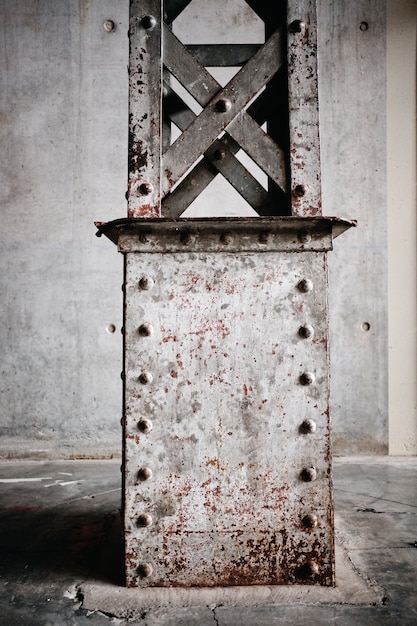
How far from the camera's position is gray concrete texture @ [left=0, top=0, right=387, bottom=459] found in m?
4.74

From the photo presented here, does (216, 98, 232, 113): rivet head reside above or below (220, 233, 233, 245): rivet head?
above

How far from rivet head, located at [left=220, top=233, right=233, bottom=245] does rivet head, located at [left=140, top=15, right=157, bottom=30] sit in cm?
95

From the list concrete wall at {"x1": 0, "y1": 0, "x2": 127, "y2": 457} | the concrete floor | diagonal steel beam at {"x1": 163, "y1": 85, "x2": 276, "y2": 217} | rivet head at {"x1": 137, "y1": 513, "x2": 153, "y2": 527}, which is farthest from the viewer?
concrete wall at {"x1": 0, "y1": 0, "x2": 127, "y2": 457}

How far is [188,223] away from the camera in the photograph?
1975mm

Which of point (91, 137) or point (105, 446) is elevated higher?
point (91, 137)

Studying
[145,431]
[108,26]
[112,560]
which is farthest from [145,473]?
[108,26]

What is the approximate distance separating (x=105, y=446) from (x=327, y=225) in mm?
3552

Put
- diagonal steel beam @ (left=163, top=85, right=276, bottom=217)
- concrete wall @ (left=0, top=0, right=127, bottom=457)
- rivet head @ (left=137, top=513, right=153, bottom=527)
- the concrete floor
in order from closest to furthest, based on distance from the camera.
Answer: the concrete floor
rivet head @ (left=137, top=513, right=153, bottom=527)
diagonal steel beam @ (left=163, top=85, right=276, bottom=217)
concrete wall @ (left=0, top=0, right=127, bottom=457)

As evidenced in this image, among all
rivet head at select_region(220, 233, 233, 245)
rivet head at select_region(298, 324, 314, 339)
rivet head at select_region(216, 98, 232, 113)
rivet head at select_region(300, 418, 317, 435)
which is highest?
rivet head at select_region(216, 98, 232, 113)

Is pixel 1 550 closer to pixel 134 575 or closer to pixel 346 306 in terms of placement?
pixel 134 575

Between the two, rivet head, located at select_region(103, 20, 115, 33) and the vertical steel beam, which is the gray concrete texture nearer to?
rivet head, located at select_region(103, 20, 115, 33)

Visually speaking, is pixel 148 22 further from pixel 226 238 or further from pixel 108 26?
pixel 108 26

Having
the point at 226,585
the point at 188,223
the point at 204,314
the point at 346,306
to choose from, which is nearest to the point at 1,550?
the point at 226,585

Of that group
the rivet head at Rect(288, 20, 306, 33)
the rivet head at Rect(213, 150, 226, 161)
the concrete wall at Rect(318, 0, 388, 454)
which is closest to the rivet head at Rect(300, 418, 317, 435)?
the rivet head at Rect(213, 150, 226, 161)
